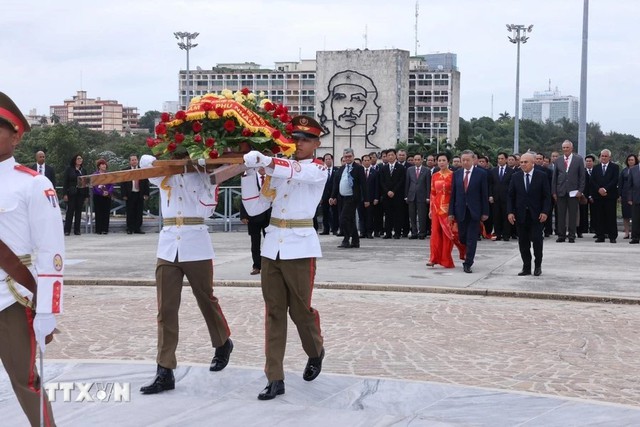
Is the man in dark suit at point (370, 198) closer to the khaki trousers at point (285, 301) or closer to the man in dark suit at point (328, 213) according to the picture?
the man in dark suit at point (328, 213)

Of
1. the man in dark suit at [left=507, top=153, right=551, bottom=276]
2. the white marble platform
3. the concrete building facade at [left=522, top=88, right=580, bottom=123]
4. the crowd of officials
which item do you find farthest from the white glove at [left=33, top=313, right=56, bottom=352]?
the concrete building facade at [left=522, top=88, right=580, bottom=123]

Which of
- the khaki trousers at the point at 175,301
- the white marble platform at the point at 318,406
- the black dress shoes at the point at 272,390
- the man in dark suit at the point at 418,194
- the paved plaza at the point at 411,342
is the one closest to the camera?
the white marble platform at the point at 318,406

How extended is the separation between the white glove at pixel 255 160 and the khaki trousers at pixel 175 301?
116 centimetres

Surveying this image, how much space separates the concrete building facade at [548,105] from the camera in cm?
17575

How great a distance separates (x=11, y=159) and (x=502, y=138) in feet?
331

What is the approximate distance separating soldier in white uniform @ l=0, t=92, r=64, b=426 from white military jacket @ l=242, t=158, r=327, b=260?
2.22 meters

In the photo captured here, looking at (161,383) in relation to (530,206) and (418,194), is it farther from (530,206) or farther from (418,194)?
(418,194)

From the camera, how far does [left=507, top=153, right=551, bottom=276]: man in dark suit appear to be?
13367 millimetres

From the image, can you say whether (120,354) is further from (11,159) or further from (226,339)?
(11,159)

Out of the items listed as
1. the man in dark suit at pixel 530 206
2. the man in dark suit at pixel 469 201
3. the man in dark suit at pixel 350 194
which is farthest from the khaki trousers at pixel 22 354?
the man in dark suit at pixel 350 194

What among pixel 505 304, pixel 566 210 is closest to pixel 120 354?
pixel 505 304

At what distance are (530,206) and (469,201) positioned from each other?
957mm

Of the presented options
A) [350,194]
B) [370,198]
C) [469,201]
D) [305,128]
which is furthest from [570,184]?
[305,128]

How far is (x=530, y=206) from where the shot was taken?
43.9 ft
